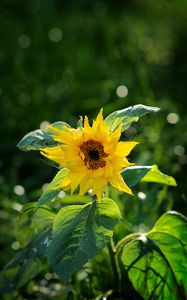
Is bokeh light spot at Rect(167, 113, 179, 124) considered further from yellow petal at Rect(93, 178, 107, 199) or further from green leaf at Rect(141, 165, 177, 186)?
yellow petal at Rect(93, 178, 107, 199)

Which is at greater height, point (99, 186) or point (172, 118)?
point (172, 118)

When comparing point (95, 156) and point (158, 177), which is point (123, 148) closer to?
point (95, 156)

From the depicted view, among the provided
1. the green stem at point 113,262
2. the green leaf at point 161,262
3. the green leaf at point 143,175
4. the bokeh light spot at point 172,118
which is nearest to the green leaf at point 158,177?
the green leaf at point 143,175

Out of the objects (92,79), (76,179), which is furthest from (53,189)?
(92,79)

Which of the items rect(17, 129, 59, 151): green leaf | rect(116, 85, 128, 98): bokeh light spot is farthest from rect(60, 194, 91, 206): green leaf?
rect(116, 85, 128, 98): bokeh light spot

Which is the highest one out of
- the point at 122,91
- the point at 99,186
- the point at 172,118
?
the point at 122,91

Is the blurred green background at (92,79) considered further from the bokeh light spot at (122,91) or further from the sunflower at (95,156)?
the sunflower at (95,156)
